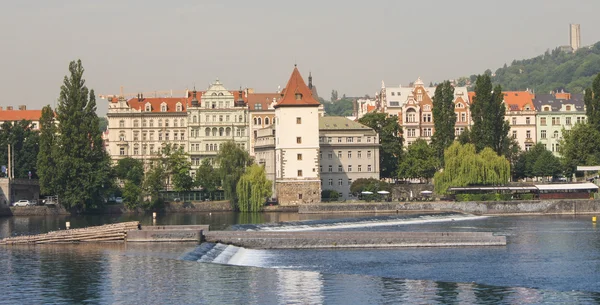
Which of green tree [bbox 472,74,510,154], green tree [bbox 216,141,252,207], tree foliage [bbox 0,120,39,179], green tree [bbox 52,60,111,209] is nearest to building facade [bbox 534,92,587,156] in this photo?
green tree [bbox 472,74,510,154]

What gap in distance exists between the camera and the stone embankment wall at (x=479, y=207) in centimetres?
9756

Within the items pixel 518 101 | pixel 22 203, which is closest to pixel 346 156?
pixel 518 101

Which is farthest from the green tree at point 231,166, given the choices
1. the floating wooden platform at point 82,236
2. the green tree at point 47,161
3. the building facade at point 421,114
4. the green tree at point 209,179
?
the floating wooden platform at point 82,236

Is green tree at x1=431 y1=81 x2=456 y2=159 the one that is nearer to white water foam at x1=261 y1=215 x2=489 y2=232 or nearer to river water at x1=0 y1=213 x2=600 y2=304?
white water foam at x1=261 y1=215 x2=489 y2=232

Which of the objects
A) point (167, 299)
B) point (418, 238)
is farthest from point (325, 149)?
point (167, 299)

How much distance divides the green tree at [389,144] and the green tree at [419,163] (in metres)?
2.76

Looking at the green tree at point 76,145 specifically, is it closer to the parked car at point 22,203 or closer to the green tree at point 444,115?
the parked car at point 22,203

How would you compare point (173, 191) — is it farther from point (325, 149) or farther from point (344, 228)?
point (344, 228)

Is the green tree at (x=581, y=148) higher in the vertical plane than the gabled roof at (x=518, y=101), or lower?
lower

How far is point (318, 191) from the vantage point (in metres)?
108

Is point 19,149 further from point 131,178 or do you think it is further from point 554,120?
point 554,120

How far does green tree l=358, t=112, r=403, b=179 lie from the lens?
125 m

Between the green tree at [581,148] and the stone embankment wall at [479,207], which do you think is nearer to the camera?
the stone embankment wall at [479,207]

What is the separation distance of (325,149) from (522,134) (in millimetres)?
31058
